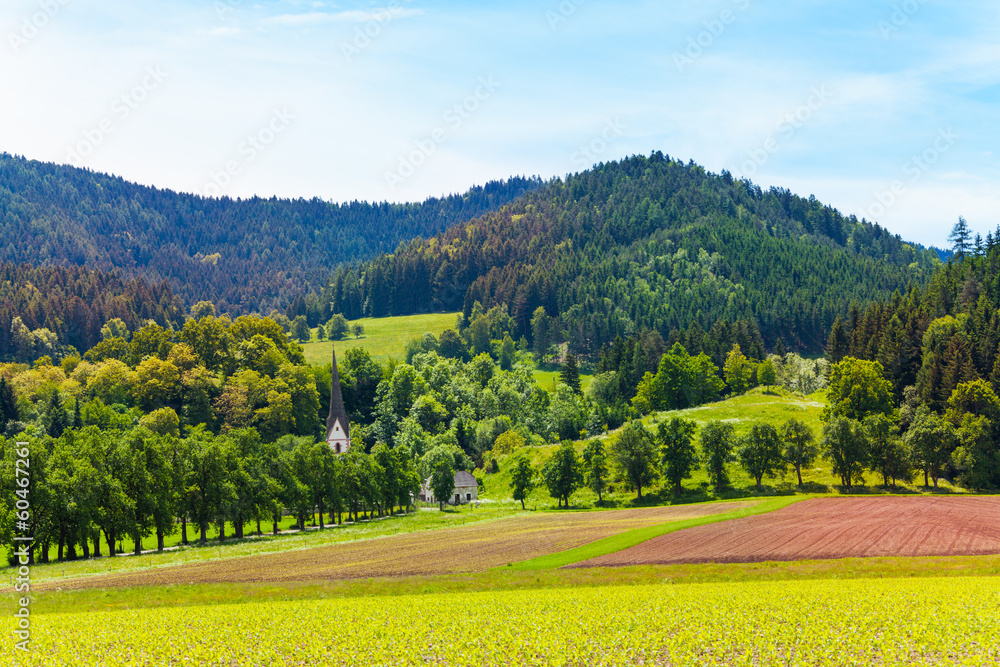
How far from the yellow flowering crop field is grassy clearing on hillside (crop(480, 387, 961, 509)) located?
73.1 m

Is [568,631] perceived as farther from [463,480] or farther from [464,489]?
[463,480]

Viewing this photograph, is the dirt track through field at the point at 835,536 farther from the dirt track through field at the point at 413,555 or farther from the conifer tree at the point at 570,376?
the conifer tree at the point at 570,376

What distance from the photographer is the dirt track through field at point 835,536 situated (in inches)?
2013

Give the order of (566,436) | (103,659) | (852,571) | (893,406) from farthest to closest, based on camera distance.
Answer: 1. (566,436)
2. (893,406)
3. (852,571)
4. (103,659)

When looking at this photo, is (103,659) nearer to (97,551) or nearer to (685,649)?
(685,649)

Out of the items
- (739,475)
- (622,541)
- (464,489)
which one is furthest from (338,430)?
(622,541)

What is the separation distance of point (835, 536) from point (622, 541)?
56.0ft

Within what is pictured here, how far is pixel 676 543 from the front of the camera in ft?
191

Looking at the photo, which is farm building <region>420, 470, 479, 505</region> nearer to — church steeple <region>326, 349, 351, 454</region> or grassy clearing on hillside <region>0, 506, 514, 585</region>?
grassy clearing on hillside <region>0, 506, 514, 585</region>

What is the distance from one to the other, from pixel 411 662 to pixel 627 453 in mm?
90126

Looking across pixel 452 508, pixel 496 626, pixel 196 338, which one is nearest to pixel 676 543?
pixel 496 626

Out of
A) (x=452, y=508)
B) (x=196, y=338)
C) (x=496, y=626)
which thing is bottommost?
(x=452, y=508)

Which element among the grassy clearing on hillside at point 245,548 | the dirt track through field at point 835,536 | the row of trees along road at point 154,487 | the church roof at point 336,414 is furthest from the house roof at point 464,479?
the dirt track through field at point 835,536

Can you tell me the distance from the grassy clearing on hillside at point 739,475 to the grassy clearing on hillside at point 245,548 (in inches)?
784
